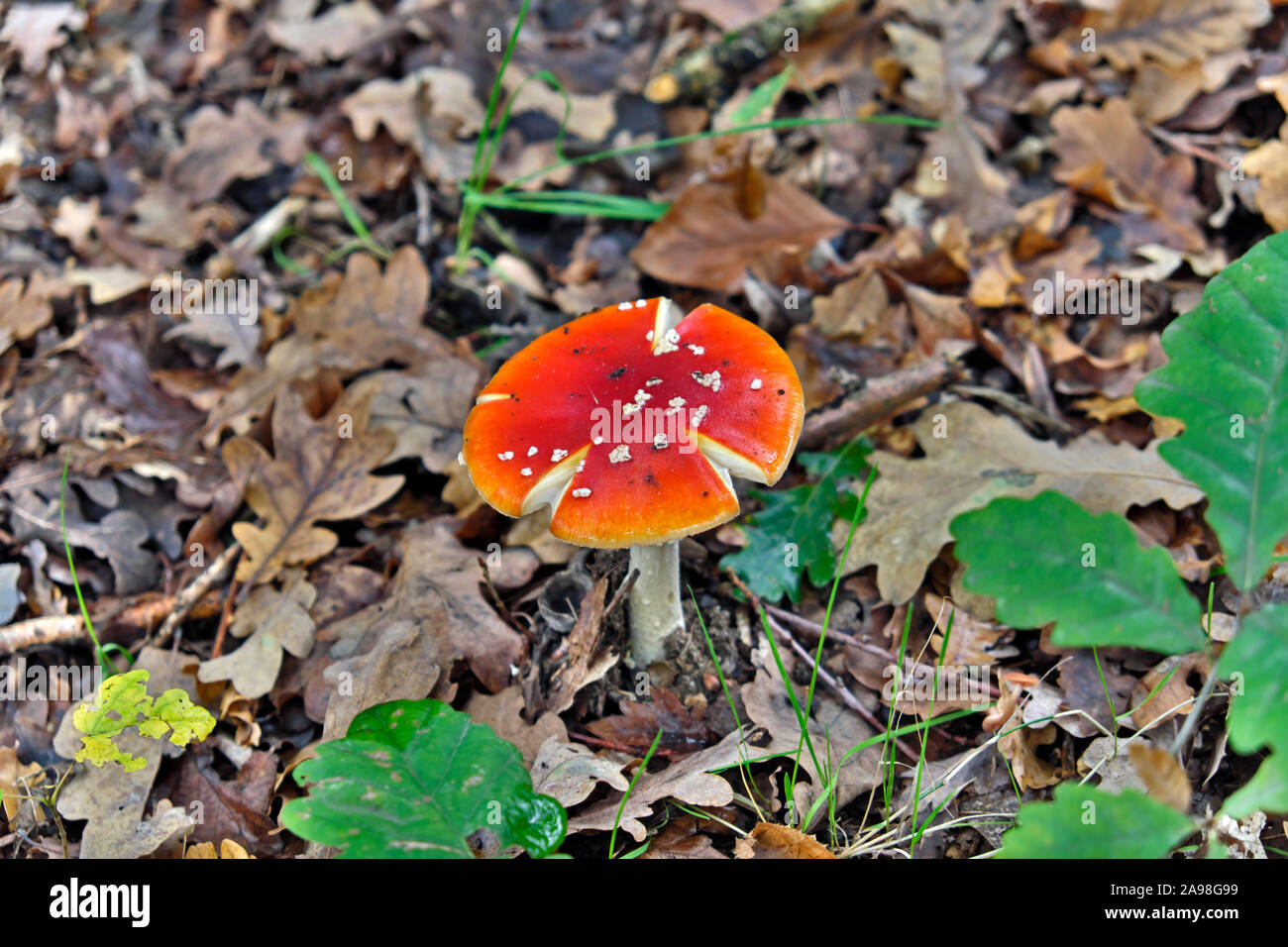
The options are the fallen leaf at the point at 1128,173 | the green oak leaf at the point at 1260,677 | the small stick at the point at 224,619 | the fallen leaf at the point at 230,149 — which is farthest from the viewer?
the fallen leaf at the point at 230,149

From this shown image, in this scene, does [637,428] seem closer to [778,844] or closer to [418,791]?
[418,791]

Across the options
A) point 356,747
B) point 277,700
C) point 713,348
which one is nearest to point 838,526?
point 713,348

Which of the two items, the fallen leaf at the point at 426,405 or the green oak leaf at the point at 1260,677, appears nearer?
the green oak leaf at the point at 1260,677

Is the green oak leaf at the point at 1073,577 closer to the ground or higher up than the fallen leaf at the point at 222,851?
higher up

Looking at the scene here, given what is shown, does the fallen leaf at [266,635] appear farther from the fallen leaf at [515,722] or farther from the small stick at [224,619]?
the fallen leaf at [515,722]

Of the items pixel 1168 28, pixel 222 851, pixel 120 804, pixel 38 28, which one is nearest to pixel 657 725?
pixel 222 851

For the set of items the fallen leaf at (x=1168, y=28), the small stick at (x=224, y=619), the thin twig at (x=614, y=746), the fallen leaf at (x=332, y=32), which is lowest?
the small stick at (x=224, y=619)

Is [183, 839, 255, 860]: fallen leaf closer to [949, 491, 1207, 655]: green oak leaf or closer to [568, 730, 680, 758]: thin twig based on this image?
[568, 730, 680, 758]: thin twig

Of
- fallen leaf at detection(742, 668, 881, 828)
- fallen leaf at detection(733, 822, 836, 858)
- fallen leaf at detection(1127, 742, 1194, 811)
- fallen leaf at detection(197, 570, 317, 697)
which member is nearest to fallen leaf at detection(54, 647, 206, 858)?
fallen leaf at detection(197, 570, 317, 697)

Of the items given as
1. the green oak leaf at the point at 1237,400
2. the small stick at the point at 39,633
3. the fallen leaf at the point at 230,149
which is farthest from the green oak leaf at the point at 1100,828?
the fallen leaf at the point at 230,149
